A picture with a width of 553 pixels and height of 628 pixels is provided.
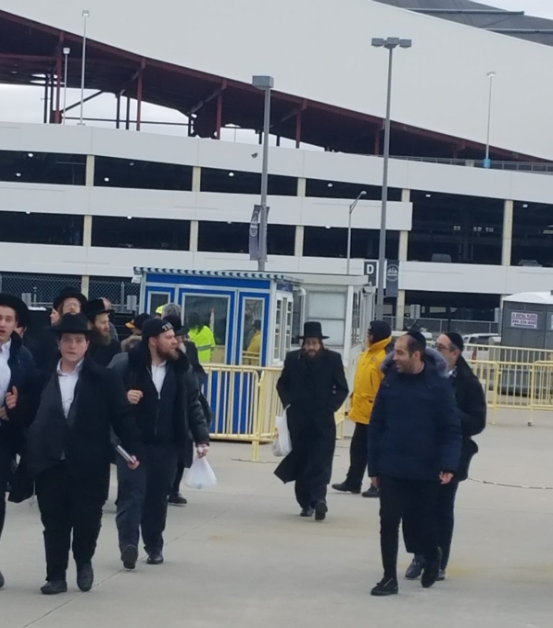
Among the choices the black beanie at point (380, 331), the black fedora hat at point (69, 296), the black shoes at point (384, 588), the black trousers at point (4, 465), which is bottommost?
the black shoes at point (384, 588)

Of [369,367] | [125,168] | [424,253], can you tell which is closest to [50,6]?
[125,168]

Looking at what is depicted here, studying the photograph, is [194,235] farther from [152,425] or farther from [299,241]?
[152,425]

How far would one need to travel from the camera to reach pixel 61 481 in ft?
25.2

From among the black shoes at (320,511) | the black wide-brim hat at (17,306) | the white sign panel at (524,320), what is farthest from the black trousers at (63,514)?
the white sign panel at (524,320)

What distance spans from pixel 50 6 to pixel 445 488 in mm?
55626

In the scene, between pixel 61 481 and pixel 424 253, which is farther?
pixel 424 253

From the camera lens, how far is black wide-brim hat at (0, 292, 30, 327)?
795 cm

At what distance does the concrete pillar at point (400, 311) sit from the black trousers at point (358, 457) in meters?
46.8

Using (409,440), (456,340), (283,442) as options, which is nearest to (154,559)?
(409,440)

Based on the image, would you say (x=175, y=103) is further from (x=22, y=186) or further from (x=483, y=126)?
(x=483, y=126)

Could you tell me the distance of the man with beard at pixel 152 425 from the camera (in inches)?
341

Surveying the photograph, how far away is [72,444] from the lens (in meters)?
7.60

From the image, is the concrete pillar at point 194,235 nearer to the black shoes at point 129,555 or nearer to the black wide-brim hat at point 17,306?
the black shoes at point 129,555

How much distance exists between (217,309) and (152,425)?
11508mm
